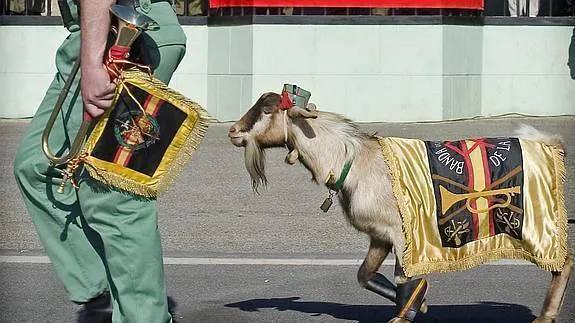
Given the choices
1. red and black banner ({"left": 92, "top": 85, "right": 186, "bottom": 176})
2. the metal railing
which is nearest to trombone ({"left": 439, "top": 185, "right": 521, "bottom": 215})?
red and black banner ({"left": 92, "top": 85, "right": 186, "bottom": 176})

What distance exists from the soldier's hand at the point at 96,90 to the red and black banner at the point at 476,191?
152cm

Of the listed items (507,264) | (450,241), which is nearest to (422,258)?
(450,241)

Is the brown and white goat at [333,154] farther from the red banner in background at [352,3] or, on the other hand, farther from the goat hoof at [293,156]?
the red banner in background at [352,3]

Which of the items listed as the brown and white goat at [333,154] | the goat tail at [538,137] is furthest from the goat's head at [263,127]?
the goat tail at [538,137]

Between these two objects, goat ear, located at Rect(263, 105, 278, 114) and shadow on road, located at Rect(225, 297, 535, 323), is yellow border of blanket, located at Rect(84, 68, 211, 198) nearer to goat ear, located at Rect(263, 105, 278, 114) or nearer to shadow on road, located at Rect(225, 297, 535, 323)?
goat ear, located at Rect(263, 105, 278, 114)

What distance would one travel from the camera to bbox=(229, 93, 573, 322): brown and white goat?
215 inches

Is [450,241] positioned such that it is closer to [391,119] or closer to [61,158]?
[61,158]

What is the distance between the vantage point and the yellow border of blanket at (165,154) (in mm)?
4918

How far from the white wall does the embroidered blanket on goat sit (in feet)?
33.3

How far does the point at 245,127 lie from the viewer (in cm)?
548

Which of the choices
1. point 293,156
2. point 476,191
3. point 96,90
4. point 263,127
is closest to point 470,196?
point 476,191

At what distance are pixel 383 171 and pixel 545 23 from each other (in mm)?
11610

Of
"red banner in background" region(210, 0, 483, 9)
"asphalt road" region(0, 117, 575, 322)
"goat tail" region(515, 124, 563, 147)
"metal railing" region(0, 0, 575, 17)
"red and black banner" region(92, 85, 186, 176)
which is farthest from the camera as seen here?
"metal railing" region(0, 0, 575, 17)

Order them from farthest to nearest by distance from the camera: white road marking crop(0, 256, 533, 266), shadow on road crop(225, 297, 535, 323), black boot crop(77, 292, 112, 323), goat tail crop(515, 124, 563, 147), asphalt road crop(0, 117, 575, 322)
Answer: white road marking crop(0, 256, 533, 266) → asphalt road crop(0, 117, 575, 322) → shadow on road crop(225, 297, 535, 323) → goat tail crop(515, 124, 563, 147) → black boot crop(77, 292, 112, 323)
